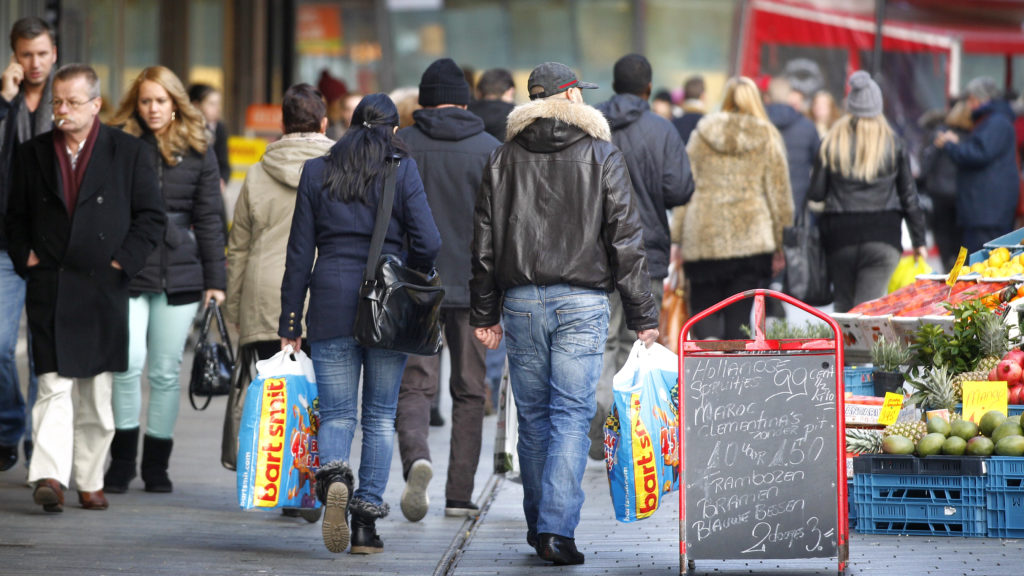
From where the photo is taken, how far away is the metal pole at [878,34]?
76.0ft

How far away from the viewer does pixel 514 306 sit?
6254 millimetres

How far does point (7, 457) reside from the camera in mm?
8258

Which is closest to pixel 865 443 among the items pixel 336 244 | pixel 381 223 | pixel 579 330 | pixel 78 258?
pixel 579 330

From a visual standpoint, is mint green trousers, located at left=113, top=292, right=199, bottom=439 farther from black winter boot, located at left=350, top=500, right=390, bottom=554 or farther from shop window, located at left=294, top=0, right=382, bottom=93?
shop window, located at left=294, top=0, right=382, bottom=93

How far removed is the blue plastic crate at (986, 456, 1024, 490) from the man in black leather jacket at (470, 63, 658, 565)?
61.2 inches

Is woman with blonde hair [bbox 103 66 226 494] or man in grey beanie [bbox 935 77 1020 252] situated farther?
man in grey beanie [bbox 935 77 1020 252]

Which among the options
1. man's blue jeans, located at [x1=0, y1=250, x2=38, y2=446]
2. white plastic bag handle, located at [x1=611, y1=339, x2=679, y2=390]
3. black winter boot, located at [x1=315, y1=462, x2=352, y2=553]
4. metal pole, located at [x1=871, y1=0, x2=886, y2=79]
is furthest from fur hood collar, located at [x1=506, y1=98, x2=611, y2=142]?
metal pole, located at [x1=871, y1=0, x2=886, y2=79]

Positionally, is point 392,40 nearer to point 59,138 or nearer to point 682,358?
point 59,138

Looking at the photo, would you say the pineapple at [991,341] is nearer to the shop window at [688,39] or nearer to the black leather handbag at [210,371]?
the black leather handbag at [210,371]

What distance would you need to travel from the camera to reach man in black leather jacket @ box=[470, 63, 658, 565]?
20.2 feet

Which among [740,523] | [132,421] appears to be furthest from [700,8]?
[740,523]

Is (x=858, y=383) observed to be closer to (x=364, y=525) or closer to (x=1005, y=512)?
(x=1005, y=512)

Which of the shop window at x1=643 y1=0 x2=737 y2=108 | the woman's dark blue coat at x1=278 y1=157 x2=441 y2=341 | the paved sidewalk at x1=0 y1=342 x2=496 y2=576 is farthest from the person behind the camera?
the shop window at x1=643 y1=0 x2=737 y2=108

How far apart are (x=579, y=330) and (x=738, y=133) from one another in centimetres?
423
